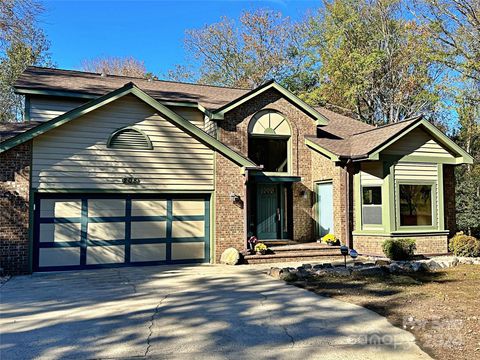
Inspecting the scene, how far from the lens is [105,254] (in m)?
11.4

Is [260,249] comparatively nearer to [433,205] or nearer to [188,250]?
[188,250]

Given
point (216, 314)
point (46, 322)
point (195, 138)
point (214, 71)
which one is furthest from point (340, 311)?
point (214, 71)

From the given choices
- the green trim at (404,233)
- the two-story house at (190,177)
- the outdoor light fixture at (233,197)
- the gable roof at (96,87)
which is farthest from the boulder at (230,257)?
the gable roof at (96,87)

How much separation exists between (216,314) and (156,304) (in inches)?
50.3

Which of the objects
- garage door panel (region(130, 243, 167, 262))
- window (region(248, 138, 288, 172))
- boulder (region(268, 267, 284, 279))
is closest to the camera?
boulder (region(268, 267, 284, 279))

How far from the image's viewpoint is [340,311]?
22.5 ft

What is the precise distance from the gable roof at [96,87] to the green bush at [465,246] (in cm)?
958

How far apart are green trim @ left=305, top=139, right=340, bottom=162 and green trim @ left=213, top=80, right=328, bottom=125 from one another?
39.0 inches

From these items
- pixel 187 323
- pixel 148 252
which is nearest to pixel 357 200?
pixel 148 252

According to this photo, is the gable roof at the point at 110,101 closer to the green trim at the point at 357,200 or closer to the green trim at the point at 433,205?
the green trim at the point at 357,200

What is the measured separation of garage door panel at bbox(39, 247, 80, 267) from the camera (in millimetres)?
10742

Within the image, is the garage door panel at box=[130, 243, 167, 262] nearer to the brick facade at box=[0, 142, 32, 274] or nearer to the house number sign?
the house number sign

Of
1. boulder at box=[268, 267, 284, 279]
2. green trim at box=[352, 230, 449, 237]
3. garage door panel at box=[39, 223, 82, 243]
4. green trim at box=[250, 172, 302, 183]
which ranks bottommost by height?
boulder at box=[268, 267, 284, 279]

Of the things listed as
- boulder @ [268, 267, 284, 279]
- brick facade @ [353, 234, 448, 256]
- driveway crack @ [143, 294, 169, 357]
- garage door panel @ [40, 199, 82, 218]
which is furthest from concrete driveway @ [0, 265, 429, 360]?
brick facade @ [353, 234, 448, 256]
